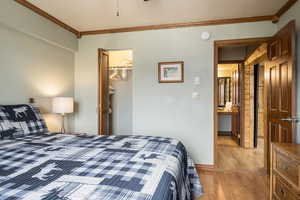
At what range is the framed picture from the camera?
Answer: 10.7ft

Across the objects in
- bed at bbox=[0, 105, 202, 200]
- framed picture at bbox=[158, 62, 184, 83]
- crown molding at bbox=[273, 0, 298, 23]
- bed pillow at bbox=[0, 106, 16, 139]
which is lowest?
bed at bbox=[0, 105, 202, 200]

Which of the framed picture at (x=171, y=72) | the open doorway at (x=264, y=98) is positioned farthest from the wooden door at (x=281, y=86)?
the framed picture at (x=171, y=72)

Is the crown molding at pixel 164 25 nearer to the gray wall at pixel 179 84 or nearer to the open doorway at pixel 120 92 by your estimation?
the gray wall at pixel 179 84

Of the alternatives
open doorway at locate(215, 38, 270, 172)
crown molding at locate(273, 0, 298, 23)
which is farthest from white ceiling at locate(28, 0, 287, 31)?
open doorway at locate(215, 38, 270, 172)

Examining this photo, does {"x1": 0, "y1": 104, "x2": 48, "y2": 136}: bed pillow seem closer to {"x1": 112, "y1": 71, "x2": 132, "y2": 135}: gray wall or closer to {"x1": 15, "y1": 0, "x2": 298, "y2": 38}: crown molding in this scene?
{"x1": 15, "y1": 0, "x2": 298, "y2": 38}: crown molding

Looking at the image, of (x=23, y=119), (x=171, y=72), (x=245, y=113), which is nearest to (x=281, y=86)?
(x=171, y=72)

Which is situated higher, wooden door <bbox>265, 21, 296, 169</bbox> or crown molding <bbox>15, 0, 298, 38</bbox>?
crown molding <bbox>15, 0, 298, 38</bbox>

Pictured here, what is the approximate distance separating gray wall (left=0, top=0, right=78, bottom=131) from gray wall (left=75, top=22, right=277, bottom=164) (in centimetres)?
62

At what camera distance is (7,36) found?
2.37m

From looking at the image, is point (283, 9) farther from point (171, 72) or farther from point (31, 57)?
point (31, 57)

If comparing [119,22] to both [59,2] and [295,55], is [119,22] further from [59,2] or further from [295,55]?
[295,55]

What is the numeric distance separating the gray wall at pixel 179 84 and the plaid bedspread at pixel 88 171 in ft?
5.11

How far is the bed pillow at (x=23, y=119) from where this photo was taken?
2041 millimetres

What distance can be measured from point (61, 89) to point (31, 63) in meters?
0.73
